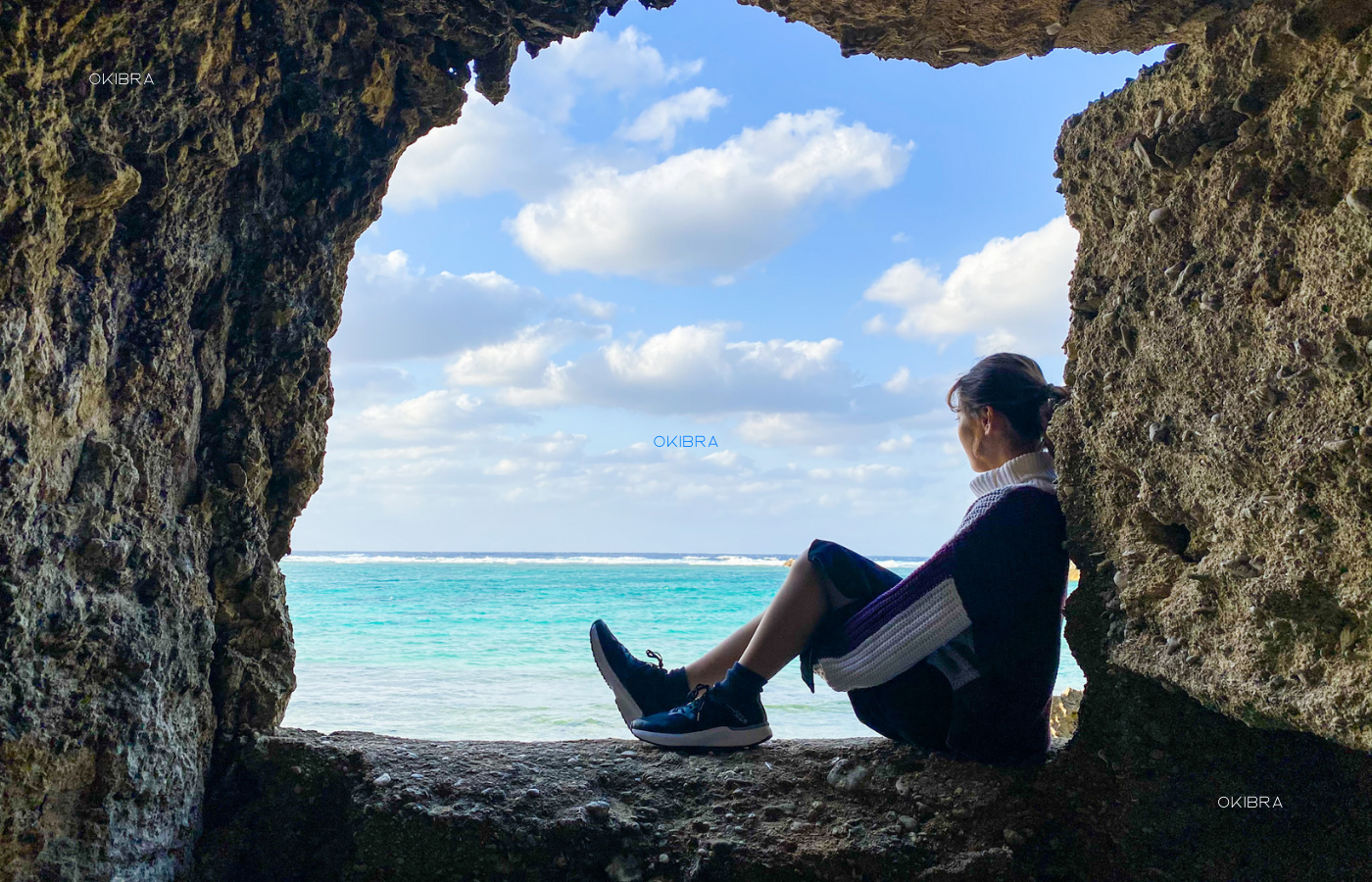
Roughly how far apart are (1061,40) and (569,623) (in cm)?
1781

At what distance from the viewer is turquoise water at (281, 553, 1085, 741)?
333 inches

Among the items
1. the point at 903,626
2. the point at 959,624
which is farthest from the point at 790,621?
the point at 959,624

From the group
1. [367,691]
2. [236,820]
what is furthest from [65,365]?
[367,691]

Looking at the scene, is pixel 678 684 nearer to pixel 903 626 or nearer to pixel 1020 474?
pixel 903 626

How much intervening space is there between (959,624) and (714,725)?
800 millimetres

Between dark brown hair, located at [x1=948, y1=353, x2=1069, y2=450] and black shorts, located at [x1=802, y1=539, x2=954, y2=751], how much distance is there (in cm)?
57

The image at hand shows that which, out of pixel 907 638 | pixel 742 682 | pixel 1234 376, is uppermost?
pixel 1234 376

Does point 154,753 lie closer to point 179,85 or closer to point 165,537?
point 165,537

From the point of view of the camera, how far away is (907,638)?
2.32m

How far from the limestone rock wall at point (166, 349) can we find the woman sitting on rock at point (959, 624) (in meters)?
1.30

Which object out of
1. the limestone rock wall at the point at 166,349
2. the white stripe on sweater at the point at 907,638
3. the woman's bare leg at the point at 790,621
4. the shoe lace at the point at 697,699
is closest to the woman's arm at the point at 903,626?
the white stripe on sweater at the point at 907,638

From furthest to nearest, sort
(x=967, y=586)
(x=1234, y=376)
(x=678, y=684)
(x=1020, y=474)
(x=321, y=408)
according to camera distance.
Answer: (x=678, y=684)
(x=321, y=408)
(x=1020, y=474)
(x=967, y=586)
(x=1234, y=376)

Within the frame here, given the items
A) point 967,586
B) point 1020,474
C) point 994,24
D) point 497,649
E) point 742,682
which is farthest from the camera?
point 497,649

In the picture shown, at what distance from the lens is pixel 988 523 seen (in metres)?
2.32
